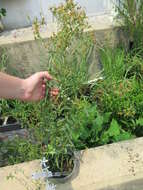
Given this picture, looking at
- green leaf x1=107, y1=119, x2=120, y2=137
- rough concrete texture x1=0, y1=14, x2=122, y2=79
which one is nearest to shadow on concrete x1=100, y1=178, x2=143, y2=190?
green leaf x1=107, y1=119, x2=120, y2=137

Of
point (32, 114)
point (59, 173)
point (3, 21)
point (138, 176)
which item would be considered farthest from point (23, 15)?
point (138, 176)

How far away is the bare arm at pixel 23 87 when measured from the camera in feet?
3.56

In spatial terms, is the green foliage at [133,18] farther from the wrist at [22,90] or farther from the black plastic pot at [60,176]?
the black plastic pot at [60,176]

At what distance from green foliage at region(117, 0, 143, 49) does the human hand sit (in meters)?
1.07

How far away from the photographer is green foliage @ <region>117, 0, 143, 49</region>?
1936 mm

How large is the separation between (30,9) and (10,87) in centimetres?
141

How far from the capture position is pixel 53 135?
4.13ft

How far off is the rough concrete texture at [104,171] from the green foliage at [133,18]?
1.06 meters

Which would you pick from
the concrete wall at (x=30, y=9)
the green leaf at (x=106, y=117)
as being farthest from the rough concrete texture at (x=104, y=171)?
the concrete wall at (x=30, y=9)

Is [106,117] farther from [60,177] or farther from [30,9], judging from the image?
[30,9]

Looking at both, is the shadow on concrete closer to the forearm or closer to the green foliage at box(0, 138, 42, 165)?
the green foliage at box(0, 138, 42, 165)

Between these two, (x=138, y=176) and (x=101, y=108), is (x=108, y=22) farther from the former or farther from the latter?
(x=138, y=176)

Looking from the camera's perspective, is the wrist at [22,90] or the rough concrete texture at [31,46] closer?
the wrist at [22,90]

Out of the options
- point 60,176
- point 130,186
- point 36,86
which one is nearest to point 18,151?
point 60,176
